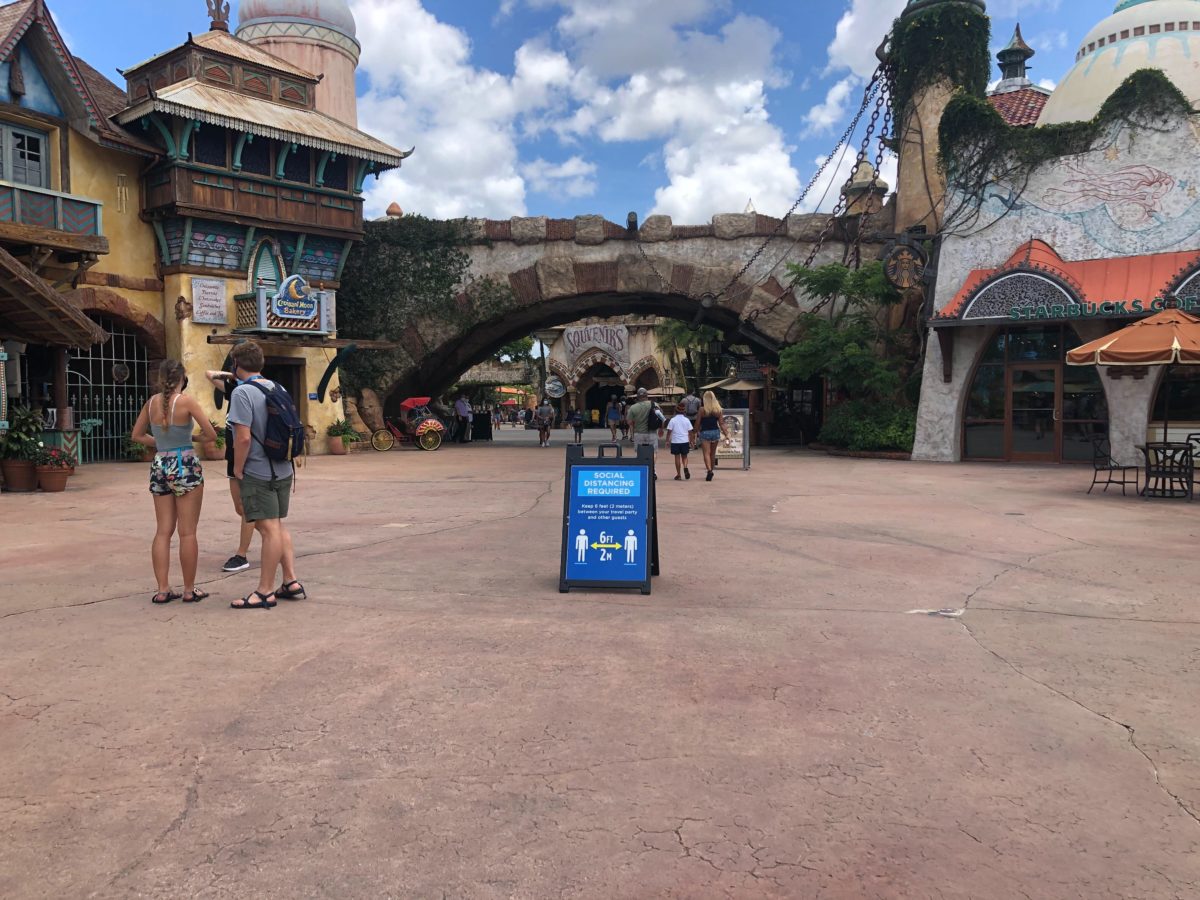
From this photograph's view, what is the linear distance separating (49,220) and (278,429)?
551 inches

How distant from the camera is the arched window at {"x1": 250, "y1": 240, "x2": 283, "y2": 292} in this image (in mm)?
21109

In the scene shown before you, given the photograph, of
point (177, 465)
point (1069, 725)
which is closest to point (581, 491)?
point (177, 465)

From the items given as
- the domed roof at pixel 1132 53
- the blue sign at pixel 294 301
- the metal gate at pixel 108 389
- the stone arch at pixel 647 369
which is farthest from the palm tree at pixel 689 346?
the metal gate at pixel 108 389

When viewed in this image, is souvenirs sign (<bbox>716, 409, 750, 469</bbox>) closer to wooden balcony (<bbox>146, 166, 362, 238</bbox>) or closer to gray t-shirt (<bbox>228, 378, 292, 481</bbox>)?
wooden balcony (<bbox>146, 166, 362, 238</bbox>)

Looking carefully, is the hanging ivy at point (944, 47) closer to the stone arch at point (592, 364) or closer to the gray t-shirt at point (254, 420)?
the gray t-shirt at point (254, 420)

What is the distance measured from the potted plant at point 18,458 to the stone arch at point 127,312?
5.69 meters

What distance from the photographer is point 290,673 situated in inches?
175

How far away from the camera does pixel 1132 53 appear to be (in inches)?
734

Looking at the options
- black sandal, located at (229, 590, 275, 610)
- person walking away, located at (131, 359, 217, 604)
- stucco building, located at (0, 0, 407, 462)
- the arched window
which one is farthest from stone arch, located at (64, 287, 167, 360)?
black sandal, located at (229, 590, 275, 610)

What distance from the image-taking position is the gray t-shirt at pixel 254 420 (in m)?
5.82

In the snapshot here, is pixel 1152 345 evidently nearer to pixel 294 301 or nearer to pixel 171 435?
pixel 171 435

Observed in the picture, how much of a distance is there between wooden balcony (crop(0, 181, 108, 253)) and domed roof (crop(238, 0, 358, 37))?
1636 centimetres

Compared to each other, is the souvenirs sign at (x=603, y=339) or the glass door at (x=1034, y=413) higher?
the souvenirs sign at (x=603, y=339)

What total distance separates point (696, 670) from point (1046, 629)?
2.32m
